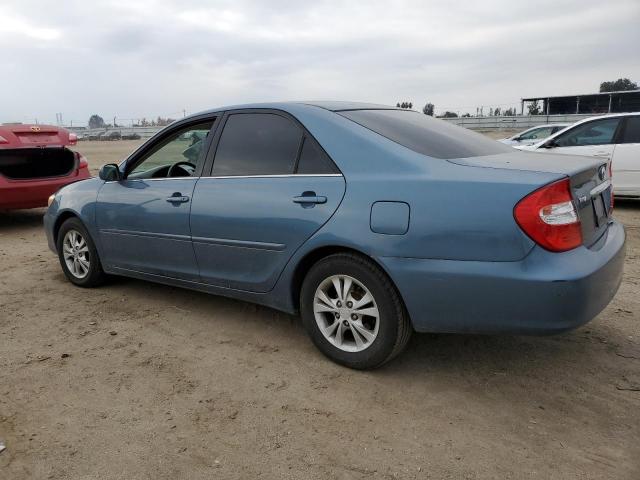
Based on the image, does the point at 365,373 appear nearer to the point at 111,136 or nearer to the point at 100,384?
the point at 100,384

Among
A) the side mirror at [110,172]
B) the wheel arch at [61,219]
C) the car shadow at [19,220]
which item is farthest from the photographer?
the car shadow at [19,220]

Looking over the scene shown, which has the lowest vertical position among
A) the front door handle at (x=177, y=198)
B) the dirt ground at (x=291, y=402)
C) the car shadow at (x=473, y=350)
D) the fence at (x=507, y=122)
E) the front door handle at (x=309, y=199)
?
the dirt ground at (x=291, y=402)

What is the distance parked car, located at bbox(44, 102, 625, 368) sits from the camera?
2668 millimetres

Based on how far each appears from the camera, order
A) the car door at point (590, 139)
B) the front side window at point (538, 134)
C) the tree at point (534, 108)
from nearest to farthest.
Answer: the car door at point (590, 139) < the front side window at point (538, 134) < the tree at point (534, 108)

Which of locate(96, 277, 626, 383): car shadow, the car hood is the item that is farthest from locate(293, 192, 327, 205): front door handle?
locate(96, 277, 626, 383): car shadow

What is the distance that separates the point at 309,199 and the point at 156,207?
1.45 metres

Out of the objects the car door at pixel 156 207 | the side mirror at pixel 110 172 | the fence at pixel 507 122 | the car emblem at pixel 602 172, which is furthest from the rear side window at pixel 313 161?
the fence at pixel 507 122

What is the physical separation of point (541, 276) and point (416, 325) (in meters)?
0.71

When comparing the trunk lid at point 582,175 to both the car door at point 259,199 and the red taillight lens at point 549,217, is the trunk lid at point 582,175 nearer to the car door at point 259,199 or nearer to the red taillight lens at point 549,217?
the red taillight lens at point 549,217

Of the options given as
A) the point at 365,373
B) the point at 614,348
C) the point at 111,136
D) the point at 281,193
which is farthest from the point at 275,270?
the point at 111,136

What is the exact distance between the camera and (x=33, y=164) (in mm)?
7742

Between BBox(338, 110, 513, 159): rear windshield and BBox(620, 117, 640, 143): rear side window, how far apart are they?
5.72 metres

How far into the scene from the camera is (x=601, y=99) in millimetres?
37875

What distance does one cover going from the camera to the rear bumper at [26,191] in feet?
23.9
